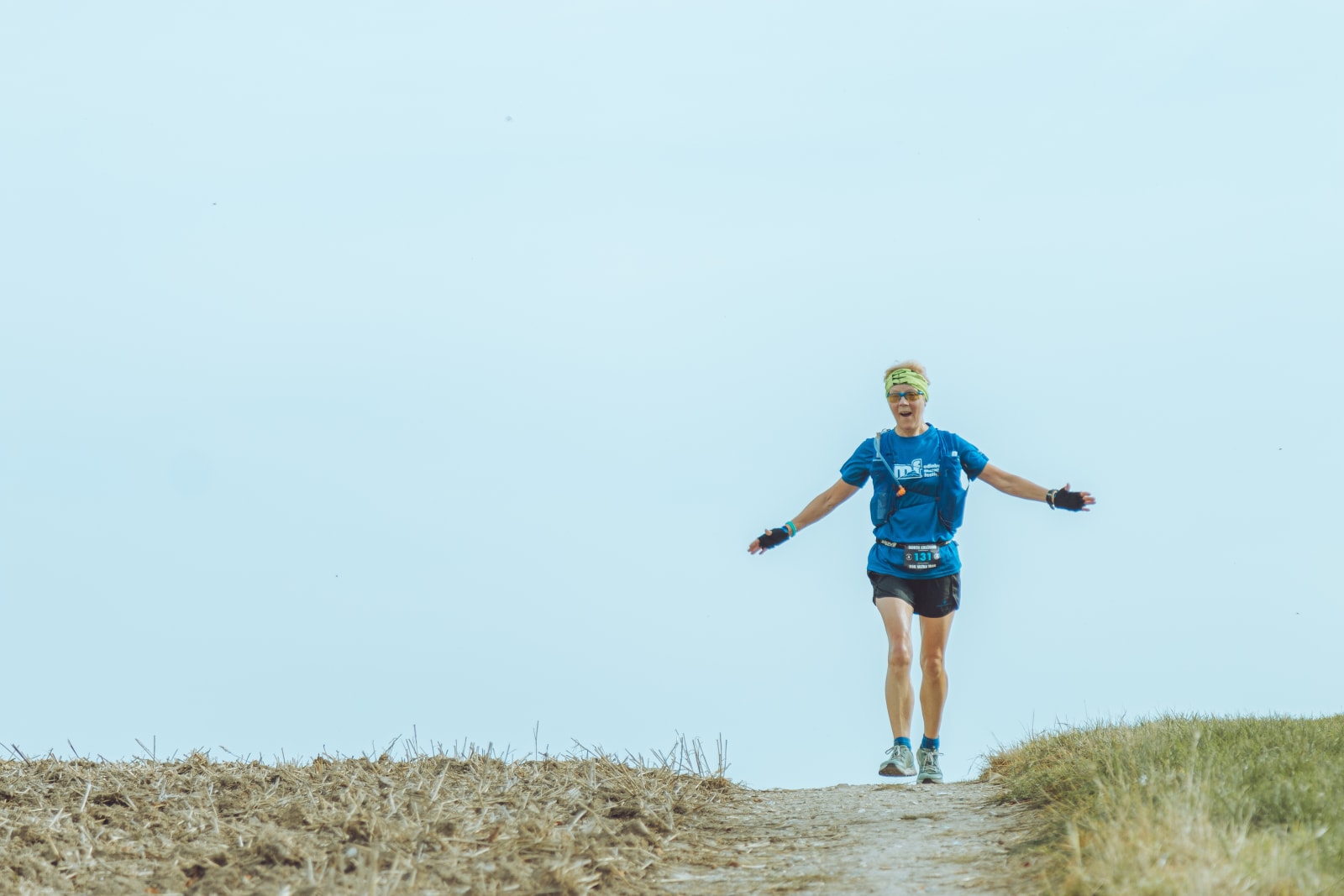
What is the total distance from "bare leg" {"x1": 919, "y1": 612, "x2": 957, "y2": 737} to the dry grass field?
1607mm

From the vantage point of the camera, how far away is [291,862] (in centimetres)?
589

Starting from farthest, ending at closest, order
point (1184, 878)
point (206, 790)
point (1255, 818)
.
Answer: point (206, 790) → point (1255, 818) → point (1184, 878)

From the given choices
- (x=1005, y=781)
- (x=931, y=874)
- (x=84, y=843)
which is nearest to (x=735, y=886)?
(x=931, y=874)

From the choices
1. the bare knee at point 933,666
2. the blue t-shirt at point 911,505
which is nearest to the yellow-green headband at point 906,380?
the blue t-shirt at point 911,505

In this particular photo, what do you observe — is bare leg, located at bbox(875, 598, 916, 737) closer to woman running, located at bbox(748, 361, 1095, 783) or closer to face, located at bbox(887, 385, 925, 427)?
woman running, located at bbox(748, 361, 1095, 783)

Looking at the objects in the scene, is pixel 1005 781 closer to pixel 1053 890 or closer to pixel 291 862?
pixel 1053 890

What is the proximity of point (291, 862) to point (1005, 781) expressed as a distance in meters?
4.16

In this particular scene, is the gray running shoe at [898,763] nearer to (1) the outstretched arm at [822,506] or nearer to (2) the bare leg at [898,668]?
(2) the bare leg at [898,668]

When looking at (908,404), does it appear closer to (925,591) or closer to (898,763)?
(925,591)

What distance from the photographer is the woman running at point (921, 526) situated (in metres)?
9.07

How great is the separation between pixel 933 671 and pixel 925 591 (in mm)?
572

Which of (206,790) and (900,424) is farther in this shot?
(900,424)

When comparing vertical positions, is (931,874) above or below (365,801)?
below

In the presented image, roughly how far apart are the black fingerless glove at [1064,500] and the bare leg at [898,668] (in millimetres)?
1334
